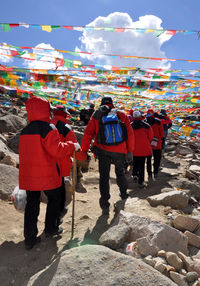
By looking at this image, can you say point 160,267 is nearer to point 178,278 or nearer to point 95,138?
point 178,278

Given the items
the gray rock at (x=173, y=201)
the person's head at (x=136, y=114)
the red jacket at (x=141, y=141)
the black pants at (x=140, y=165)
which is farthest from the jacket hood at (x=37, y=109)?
the black pants at (x=140, y=165)

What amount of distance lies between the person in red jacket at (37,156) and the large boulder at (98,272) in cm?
90

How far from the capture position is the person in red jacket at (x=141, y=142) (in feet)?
17.8

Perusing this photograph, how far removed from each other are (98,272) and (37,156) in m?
1.43

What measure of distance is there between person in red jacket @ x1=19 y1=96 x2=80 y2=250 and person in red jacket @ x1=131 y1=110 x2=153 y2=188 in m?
2.90

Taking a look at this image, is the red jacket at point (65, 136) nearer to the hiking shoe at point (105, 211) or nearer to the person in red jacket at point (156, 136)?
the hiking shoe at point (105, 211)

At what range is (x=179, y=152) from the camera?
34.8 feet

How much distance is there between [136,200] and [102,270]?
85.0 inches

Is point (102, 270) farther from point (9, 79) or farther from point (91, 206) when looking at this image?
point (9, 79)

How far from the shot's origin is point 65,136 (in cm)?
346

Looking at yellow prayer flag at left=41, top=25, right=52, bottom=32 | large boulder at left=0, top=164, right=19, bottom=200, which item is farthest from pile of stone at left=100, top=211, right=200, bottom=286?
yellow prayer flag at left=41, top=25, right=52, bottom=32

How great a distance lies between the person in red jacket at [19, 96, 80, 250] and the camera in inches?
104

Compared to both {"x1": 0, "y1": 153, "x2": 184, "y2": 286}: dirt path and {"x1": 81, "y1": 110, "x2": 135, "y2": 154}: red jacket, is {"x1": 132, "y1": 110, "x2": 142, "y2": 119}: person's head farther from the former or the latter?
{"x1": 0, "y1": 153, "x2": 184, "y2": 286}: dirt path

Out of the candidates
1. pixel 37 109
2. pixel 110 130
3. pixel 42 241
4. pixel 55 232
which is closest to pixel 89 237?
pixel 55 232
